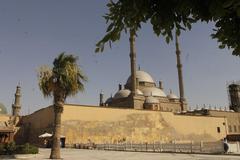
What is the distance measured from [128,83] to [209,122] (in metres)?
23.1

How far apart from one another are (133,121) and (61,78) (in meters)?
28.6

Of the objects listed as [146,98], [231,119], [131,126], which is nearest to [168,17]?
[131,126]

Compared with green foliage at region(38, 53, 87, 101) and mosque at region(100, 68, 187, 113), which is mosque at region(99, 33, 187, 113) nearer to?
mosque at region(100, 68, 187, 113)

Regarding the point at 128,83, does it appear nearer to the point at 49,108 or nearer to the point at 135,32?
the point at 49,108

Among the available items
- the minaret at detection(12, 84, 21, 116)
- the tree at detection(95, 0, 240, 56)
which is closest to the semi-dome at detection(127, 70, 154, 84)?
the minaret at detection(12, 84, 21, 116)

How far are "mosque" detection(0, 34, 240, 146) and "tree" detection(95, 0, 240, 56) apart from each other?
23.5 meters

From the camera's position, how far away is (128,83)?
71438 millimetres

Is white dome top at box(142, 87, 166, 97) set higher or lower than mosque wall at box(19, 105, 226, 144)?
higher

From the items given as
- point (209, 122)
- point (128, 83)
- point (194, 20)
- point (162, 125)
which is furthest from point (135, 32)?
point (128, 83)

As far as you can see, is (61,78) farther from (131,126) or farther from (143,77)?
(143,77)

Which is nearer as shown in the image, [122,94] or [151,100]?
[151,100]

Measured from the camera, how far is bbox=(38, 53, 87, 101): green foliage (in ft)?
66.1

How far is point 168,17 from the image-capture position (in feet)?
13.2

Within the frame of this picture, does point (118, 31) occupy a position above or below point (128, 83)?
below
